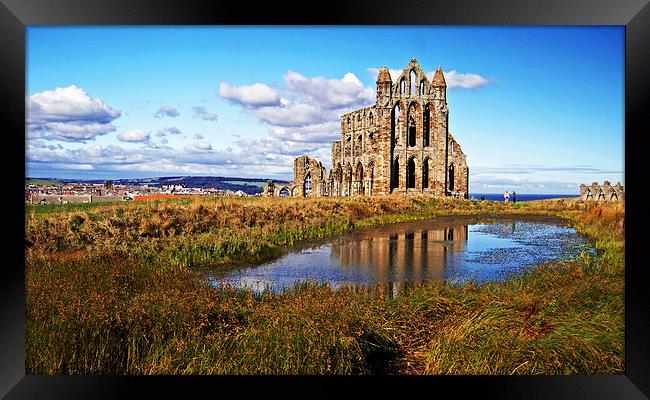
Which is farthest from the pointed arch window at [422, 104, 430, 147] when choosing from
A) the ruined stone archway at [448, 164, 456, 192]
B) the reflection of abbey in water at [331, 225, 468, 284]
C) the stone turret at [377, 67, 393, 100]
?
the reflection of abbey in water at [331, 225, 468, 284]

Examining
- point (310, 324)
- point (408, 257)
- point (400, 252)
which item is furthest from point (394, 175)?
point (310, 324)

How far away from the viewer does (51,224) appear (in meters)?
12.7

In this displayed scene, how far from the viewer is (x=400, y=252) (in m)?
15.1

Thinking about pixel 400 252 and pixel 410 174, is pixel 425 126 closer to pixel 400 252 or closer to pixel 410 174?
pixel 410 174

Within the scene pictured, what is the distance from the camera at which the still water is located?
36.2ft

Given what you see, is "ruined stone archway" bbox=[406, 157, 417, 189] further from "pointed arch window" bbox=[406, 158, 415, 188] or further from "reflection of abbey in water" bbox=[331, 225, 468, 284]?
"reflection of abbey in water" bbox=[331, 225, 468, 284]

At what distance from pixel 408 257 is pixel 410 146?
31.5 metres

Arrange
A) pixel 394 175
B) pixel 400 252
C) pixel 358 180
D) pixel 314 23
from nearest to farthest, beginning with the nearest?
pixel 314 23 < pixel 400 252 < pixel 394 175 < pixel 358 180

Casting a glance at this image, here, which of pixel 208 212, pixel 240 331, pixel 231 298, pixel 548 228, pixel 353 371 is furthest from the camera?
pixel 548 228

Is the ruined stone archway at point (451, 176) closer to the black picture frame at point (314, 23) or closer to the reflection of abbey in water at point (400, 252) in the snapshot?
the reflection of abbey in water at point (400, 252)

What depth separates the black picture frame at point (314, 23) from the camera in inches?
232
